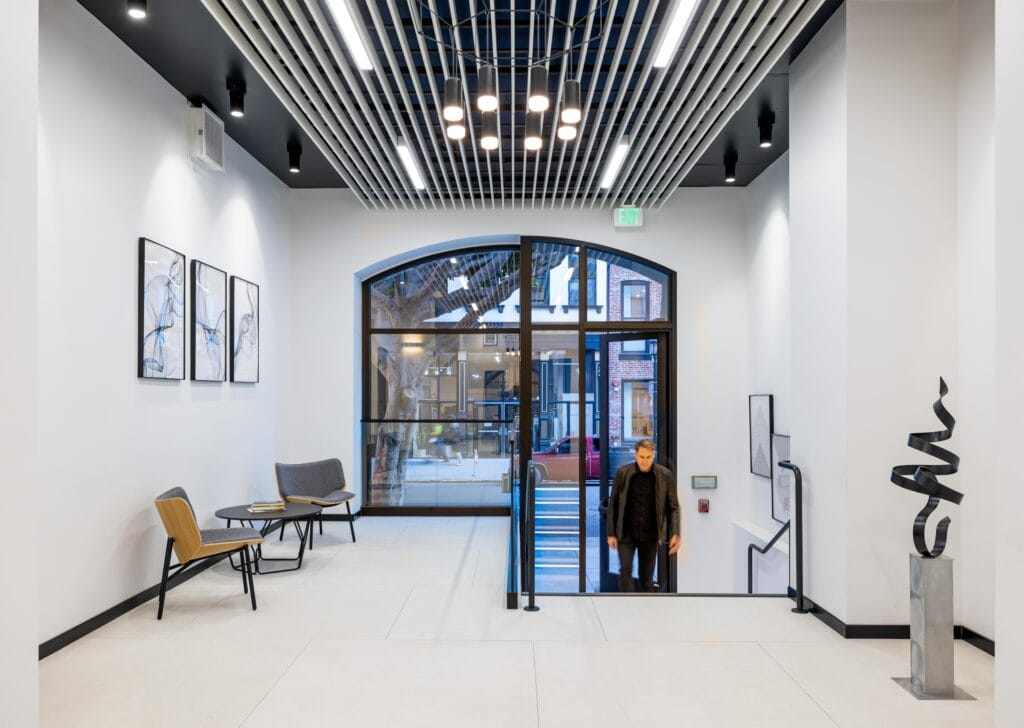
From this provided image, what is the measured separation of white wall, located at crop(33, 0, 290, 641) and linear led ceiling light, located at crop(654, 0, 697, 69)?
11.6 ft

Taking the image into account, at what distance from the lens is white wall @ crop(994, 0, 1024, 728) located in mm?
2543

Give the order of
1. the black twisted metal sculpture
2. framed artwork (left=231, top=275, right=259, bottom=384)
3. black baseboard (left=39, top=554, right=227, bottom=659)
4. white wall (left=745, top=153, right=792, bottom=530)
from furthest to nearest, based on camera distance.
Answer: white wall (left=745, top=153, right=792, bottom=530) < framed artwork (left=231, top=275, right=259, bottom=384) < black baseboard (left=39, top=554, right=227, bottom=659) < the black twisted metal sculpture

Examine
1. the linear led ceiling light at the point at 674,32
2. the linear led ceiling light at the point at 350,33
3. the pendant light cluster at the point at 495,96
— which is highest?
the linear led ceiling light at the point at 674,32

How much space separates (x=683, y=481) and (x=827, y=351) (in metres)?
4.17

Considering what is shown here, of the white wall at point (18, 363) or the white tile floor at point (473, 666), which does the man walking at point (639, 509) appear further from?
the white wall at point (18, 363)

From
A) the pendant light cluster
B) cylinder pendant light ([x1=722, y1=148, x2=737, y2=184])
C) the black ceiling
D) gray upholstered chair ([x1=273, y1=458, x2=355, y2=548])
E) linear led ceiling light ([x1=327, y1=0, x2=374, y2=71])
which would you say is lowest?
gray upholstered chair ([x1=273, y1=458, x2=355, y2=548])

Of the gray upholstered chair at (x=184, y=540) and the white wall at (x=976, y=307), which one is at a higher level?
the white wall at (x=976, y=307)

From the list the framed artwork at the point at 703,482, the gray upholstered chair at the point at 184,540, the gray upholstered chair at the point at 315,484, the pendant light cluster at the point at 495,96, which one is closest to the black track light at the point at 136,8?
the pendant light cluster at the point at 495,96

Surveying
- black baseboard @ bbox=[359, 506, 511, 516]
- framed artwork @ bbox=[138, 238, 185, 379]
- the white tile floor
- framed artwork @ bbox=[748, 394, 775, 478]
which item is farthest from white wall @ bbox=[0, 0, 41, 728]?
framed artwork @ bbox=[748, 394, 775, 478]

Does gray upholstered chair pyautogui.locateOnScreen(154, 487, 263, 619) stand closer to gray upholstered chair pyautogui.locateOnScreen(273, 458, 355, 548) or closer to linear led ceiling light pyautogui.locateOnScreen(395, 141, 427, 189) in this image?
gray upholstered chair pyautogui.locateOnScreen(273, 458, 355, 548)

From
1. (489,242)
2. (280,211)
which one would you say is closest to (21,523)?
(280,211)

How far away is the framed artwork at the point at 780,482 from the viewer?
7312 mm

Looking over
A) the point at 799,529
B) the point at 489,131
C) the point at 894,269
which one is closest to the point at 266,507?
the point at 489,131

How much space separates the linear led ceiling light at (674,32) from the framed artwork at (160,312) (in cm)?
373
